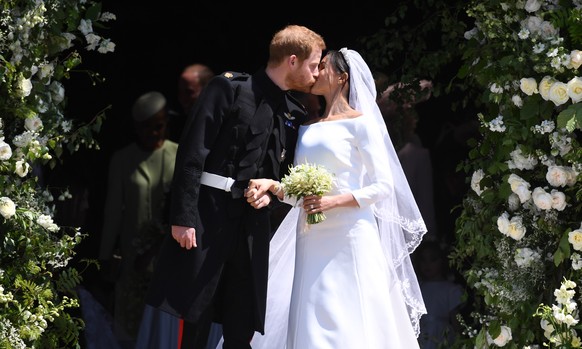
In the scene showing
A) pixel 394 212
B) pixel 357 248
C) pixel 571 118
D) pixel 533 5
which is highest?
pixel 533 5

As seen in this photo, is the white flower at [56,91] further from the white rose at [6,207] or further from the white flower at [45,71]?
the white rose at [6,207]

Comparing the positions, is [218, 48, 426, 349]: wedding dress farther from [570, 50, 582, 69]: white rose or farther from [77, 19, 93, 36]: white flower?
[77, 19, 93, 36]: white flower

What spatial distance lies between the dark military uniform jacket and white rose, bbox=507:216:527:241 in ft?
4.14

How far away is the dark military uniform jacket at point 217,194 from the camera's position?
5.19 m

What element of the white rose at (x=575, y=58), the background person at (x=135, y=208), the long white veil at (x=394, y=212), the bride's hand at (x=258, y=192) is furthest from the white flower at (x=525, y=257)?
the background person at (x=135, y=208)

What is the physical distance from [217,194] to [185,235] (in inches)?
10.9

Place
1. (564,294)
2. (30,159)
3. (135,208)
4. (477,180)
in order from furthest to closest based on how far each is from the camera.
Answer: (135,208) < (477,180) < (30,159) < (564,294)

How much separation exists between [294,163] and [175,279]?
0.86m

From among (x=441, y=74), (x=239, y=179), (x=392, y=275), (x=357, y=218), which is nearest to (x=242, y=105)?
(x=239, y=179)

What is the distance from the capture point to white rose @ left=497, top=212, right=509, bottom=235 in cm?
554

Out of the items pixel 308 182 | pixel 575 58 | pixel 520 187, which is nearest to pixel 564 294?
pixel 520 187

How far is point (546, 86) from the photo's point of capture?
17.7 feet

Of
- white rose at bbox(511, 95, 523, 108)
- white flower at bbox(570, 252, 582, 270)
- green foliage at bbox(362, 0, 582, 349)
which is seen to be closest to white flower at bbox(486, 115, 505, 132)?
green foliage at bbox(362, 0, 582, 349)

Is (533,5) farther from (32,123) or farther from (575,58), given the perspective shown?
(32,123)
